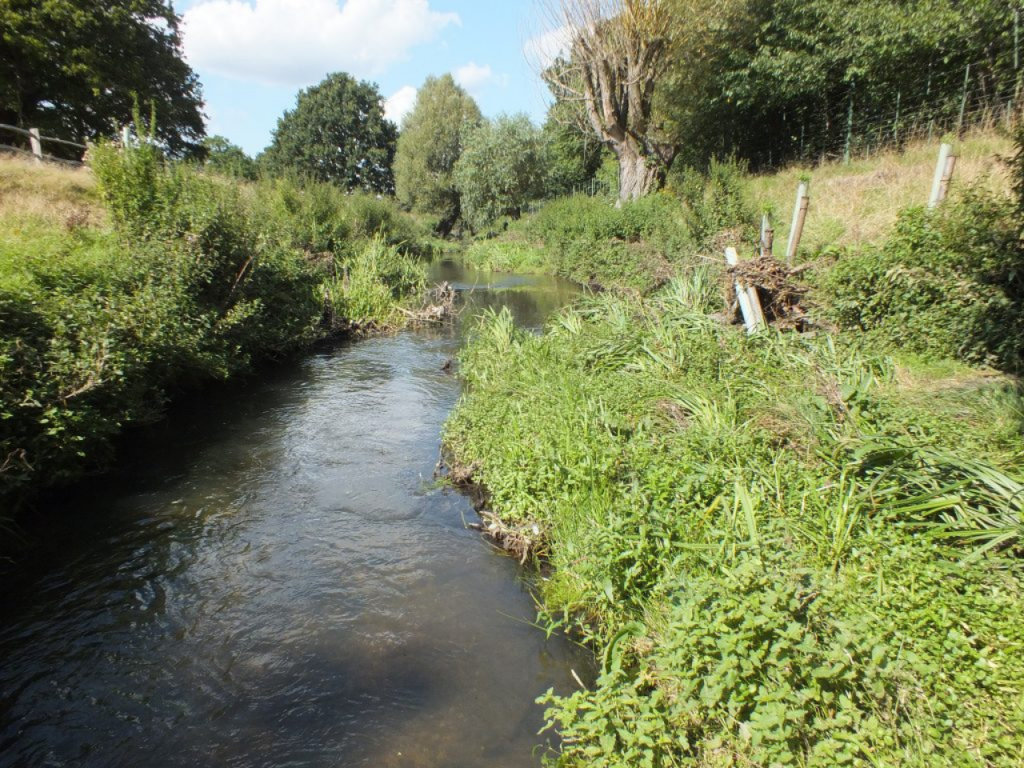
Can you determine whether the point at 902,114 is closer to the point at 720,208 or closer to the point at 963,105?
the point at 963,105

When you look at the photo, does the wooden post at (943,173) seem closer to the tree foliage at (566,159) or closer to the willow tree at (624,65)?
the willow tree at (624,65)

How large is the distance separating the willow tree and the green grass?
780 inches

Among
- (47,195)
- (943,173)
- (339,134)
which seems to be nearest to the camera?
(943,173)

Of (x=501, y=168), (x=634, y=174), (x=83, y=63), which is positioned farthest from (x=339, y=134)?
(x=634, y=174)

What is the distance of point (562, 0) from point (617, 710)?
1061 inches

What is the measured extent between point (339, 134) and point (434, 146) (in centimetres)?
1923

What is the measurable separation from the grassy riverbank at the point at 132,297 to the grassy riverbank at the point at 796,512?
4449 millimetres

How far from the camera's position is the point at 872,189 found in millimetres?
15406

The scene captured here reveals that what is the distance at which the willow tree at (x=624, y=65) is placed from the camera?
74.8 ft

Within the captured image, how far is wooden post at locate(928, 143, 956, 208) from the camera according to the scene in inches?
350

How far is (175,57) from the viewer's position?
1412 inches

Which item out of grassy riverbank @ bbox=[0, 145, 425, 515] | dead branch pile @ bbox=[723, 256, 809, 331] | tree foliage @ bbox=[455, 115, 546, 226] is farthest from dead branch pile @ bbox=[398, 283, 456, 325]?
tree foliage @ bbox=[455, 115, 546, 226]

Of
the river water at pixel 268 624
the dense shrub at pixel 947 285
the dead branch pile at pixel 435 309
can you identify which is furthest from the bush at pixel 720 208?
the river water at pixel 268 624

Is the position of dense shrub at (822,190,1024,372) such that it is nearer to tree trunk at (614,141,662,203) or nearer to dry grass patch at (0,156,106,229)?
dry grass patch at (0,156,106,229)
